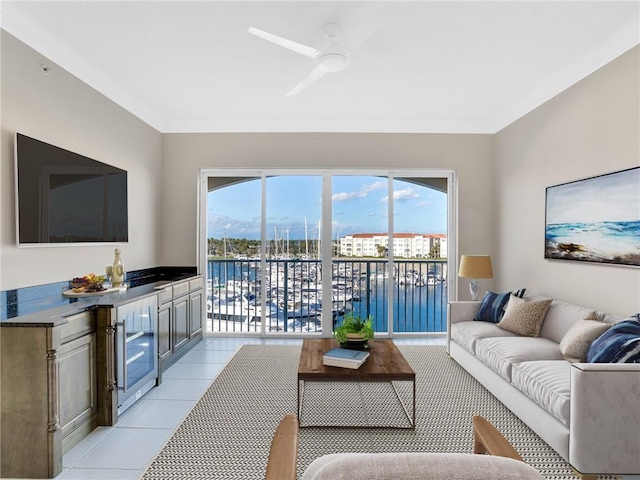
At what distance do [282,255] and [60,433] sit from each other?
3.24 meters

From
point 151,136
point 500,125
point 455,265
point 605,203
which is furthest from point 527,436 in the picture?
point 151,136

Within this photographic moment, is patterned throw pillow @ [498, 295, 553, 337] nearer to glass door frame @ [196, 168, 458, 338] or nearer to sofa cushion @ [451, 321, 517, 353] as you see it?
sofa cushion @ [451, 321, 517, 353]

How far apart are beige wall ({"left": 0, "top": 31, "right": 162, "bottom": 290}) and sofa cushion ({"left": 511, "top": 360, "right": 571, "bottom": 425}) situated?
3572 millimetres

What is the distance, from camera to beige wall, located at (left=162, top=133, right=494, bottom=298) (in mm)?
4906

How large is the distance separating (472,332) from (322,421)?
1725 mm

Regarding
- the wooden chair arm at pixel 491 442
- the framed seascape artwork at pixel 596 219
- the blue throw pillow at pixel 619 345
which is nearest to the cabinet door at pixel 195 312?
the wooden chair arm at pixel 491 442

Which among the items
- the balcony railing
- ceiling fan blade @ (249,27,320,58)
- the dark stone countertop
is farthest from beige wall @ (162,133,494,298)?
ceiling fan blade @ (249,27,320,58)

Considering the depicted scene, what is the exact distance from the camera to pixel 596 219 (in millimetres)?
3018

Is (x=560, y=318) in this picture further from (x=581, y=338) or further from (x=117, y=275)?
(x=117, y=275)

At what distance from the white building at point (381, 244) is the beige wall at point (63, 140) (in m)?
2.62

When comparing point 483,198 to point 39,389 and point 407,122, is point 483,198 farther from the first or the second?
point 39,389

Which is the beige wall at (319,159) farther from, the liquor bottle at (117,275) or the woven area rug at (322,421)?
the woven area rug at (322,421)

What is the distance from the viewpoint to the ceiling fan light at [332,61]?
270cm

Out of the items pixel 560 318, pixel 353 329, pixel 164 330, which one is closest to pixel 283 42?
pixel 353 329
